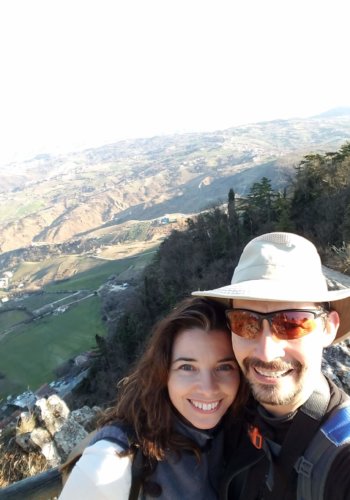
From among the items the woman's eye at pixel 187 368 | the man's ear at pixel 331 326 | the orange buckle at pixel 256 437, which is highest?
the man's ear at pixel 331 326

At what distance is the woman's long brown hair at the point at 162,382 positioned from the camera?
254 cm

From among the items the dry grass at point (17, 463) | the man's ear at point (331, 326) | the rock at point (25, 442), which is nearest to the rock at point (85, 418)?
the rock at point (25, 442)

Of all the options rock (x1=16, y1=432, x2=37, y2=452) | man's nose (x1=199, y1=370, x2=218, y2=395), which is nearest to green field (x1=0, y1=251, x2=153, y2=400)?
rock (x1=16, y1=432, x2=37, y2=452)

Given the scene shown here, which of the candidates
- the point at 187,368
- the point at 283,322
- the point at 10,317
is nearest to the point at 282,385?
the point at 283,322

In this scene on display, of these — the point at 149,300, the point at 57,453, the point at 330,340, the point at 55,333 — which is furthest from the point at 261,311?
the point at 55,333

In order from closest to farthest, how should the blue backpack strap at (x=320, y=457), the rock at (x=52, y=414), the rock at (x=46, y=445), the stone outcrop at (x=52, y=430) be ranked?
the blue backpack strap at (x=320, y=457) < the rock at (x=46, y=445) < the stone outcrop at (x=52, y=430) < the rock at (x=52, y=414)

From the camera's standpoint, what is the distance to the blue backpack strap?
1.97 m

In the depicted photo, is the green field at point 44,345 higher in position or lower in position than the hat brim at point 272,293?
lower

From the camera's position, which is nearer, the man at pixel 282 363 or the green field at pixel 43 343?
the man at pixel 282 363

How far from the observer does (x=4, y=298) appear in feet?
363

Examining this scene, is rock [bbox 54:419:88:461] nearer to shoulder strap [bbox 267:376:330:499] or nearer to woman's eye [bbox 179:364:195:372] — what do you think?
woman's eye [bbox 179:364:195:372]

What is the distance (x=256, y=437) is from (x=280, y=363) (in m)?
0.43

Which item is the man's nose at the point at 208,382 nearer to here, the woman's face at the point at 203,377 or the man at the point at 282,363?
the woman's face at the point at 203,377

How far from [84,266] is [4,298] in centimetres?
2215
